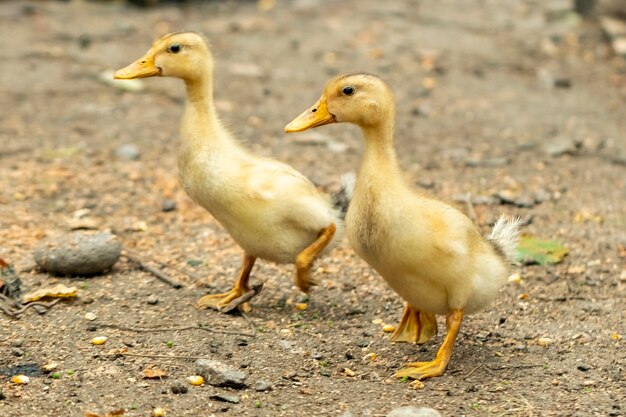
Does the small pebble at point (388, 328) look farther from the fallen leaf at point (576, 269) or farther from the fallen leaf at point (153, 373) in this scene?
the fallen leaf at point (576, 269)

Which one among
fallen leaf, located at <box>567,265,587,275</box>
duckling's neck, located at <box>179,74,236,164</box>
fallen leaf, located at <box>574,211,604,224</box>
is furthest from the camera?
fallen leaf, located at <box>574,211,604,224</box>

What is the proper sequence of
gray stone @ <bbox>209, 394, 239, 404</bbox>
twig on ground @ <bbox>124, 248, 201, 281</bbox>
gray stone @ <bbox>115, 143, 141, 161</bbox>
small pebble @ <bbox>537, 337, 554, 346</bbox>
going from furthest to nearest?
1. gray stone @ <bbox>115, 143, 141, 161</bbox>
2. twig on ground @ <bbox>124, 248, 201, 281</bbox>
3. small pebble @ <bbox>537, 337, 554, 346</bbox>
4. gray stone @ <bbox>209, 394, 239, 404</bbox>

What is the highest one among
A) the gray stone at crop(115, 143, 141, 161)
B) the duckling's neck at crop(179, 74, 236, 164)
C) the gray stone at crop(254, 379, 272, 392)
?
the duckling's neck at crop(179, 74, 236, 164)

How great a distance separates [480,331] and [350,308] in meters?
0.77

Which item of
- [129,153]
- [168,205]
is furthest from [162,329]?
[129,153]

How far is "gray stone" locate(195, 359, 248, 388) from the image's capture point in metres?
4.79

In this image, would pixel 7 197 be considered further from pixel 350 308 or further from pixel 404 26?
pixel 404 26

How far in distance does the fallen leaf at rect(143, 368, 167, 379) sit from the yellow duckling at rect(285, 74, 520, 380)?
3.56 feet

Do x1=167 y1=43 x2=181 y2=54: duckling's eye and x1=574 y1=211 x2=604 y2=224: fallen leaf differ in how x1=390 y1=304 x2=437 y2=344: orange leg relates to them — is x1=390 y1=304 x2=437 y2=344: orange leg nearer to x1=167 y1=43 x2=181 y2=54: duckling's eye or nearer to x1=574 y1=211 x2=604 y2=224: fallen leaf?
x1=167 y1=43 x2=181 y2=54: duckling's eye

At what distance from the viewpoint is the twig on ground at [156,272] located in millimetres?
6229

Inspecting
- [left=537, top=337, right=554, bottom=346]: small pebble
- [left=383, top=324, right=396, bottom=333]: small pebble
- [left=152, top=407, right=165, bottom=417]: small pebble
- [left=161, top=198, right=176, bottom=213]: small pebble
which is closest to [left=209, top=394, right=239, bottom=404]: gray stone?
[left=152, top=407, right=165, bottom=417]: small pebble

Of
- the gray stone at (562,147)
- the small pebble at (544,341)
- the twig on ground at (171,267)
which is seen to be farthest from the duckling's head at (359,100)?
the gray stone at (562,147)

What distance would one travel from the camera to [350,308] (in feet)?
19.8

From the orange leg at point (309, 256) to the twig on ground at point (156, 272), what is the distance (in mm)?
845
